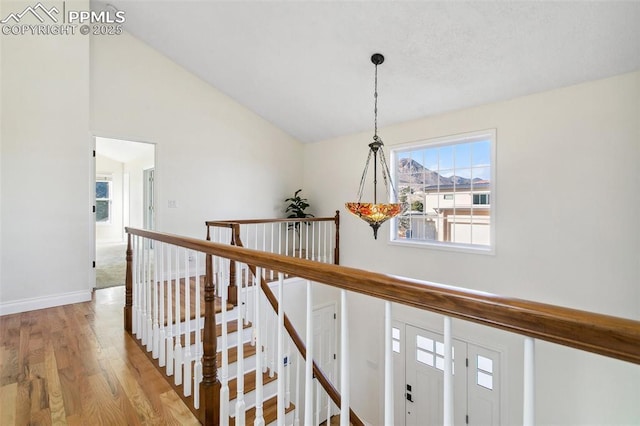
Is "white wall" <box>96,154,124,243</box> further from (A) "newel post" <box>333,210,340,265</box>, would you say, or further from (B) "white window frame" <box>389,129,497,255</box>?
(B) "white window frame" <box>389,129,497,255</box>

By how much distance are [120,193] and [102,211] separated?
71 centimetres

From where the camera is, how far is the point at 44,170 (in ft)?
10.8

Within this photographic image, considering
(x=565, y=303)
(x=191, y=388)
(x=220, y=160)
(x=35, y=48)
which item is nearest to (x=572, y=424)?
(x=565, y=303)

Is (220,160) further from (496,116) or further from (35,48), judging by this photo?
(496,116)

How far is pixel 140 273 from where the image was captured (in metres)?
2.51

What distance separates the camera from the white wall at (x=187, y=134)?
155 inches

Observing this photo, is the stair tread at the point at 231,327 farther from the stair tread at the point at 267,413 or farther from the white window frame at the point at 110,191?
the white window frame at the point at 110,191

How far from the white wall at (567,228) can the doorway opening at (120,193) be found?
618 centimetres

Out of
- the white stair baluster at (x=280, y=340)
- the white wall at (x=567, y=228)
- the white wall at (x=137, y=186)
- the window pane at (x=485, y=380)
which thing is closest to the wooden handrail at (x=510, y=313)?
the white stair baluster at (x=280, y=340)

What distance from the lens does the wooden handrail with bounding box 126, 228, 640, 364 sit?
518 millimetres

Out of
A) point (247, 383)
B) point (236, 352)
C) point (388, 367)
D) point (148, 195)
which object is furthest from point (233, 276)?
point (148, 195)

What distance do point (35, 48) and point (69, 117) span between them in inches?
28.0

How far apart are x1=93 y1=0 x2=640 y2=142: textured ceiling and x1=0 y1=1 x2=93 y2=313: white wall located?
3.47 ft

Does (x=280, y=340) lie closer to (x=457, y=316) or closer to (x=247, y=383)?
(x=457, y=316)
